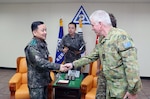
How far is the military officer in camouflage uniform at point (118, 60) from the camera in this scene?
5.45ft

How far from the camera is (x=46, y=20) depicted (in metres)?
5.58

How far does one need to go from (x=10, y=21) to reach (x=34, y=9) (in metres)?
0.87

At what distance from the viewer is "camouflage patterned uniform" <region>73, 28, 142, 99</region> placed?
1.66m

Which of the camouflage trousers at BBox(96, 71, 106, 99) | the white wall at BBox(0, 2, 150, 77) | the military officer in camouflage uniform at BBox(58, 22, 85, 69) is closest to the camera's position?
the camouflage trousers at BBox(96, 71, 106, 99)

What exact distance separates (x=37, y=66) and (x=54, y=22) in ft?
11.3


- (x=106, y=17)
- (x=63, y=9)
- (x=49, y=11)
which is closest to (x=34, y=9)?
(x=49, y=11)

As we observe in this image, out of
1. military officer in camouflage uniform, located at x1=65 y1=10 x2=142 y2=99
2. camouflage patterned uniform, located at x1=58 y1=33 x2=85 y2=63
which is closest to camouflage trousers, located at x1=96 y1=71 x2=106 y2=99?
military officer in camouflage uniform, located at x1=65 y1=10 x2=142 y2=99

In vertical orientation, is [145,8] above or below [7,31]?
above

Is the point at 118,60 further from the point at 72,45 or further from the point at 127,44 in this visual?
the point at 72,45

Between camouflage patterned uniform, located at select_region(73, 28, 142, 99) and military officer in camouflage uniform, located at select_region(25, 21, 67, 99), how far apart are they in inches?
28.8

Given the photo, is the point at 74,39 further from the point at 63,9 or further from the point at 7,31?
the point at 7,31

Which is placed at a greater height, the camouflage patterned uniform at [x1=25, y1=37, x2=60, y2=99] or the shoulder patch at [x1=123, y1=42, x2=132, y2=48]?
the shoulder patch at [x1=123, y1=42, x2=132, y2=48]

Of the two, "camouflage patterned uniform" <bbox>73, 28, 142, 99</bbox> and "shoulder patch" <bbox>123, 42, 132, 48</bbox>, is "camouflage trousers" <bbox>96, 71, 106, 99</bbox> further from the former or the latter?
"shoulder patch" <bbox>123, 42, 132, 48</bbox>

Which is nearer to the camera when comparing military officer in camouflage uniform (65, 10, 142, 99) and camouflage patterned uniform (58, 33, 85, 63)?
military officer in camouflage uniform (65, 10, 142, 99)
